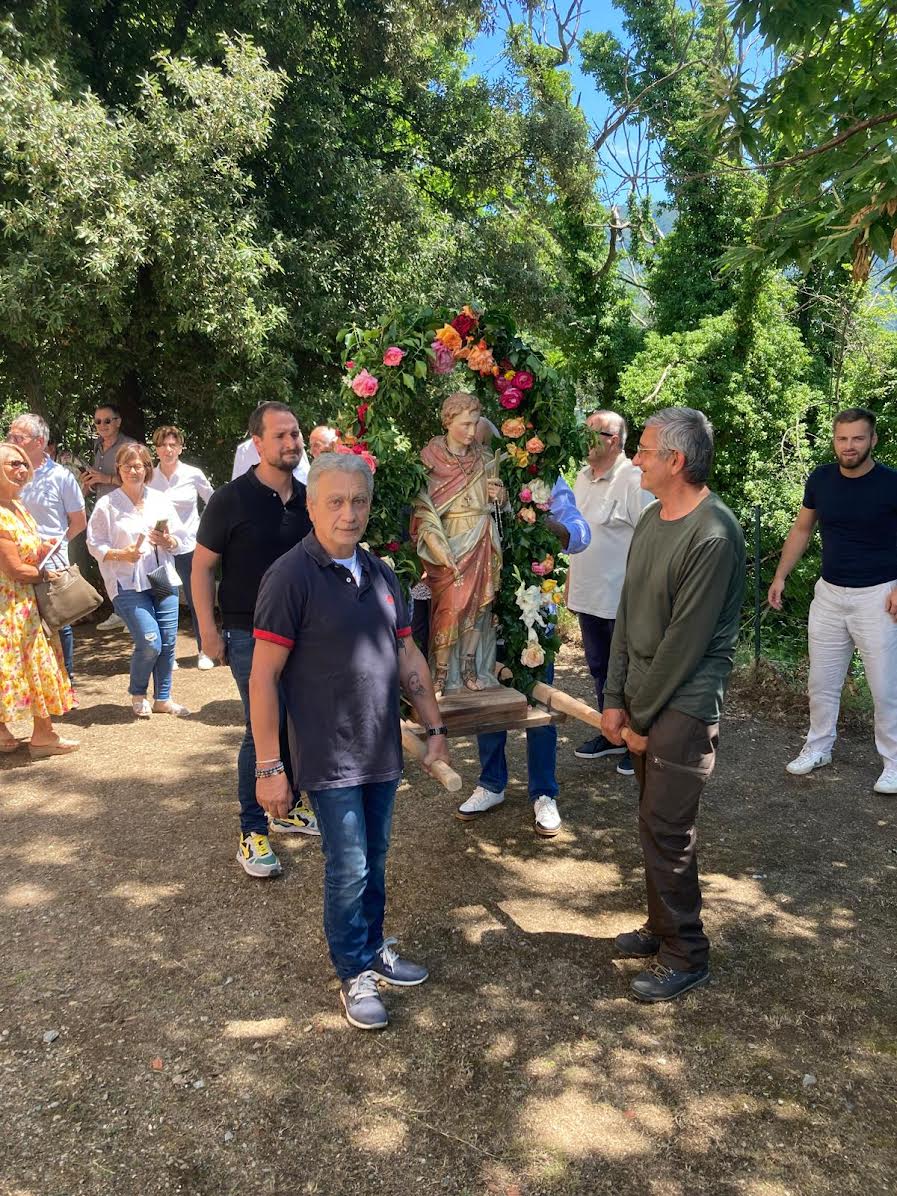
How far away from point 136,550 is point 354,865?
13.7ft

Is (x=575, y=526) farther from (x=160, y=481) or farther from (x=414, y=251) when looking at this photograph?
(x=414, y=251)

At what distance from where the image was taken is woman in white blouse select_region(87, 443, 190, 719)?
261 inches

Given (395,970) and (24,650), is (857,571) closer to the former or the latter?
(395,970)

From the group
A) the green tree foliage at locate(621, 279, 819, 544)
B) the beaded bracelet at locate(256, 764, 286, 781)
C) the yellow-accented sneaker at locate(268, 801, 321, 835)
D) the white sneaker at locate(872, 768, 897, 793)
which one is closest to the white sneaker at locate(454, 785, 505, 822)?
the yellow-accented sneaker at locate(268, 801, 321, 835)

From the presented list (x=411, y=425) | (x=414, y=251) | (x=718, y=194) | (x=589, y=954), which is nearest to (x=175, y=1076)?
(x=589, y=954)

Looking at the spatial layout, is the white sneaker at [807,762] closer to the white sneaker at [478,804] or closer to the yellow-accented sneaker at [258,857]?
the white sneaker at [478,804]

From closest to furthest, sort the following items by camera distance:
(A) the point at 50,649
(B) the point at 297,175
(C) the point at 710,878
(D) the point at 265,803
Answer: (D) the point at 265,803
(C) the point at 710,878
(A) the point at 50,649
(B) the point at 297,175

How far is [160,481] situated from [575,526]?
443 cm

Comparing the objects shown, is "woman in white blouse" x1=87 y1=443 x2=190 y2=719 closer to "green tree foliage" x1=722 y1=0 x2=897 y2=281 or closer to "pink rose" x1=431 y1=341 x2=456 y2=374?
"pink rose" x1=431 y1=341 x2=456 y2=374

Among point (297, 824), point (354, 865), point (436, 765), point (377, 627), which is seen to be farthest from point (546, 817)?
point (377, 627)

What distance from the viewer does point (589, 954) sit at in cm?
383

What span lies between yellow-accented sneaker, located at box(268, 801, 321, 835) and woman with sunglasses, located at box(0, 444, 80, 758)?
204 centimetres

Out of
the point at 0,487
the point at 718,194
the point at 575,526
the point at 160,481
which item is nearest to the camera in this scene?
the point at 575,526

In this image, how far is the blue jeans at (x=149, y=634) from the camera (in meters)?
6.66
